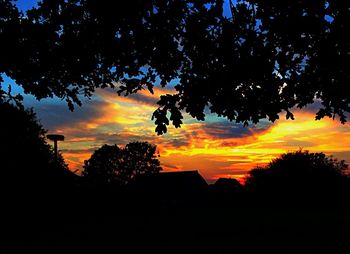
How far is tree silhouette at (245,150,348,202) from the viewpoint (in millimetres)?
56656

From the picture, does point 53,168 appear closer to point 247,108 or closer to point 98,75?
point 98,75

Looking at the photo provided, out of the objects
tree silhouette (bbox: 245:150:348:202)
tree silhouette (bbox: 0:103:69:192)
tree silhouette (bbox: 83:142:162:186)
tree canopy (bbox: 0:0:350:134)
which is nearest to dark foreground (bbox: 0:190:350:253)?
tree silhouette (bbox: 0:103:69:192)

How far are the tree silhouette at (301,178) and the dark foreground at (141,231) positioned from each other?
26.1 m

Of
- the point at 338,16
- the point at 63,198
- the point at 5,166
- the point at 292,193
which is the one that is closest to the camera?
the point at 338,16

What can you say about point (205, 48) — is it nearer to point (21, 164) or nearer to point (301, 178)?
point (21, 164)

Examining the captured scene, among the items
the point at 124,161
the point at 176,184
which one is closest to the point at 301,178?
the point at 176,184

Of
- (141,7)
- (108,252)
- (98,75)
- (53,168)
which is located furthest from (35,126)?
(141,7)

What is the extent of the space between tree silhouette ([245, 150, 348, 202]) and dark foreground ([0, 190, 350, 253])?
85.8ft

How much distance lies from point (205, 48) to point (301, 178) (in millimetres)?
53718

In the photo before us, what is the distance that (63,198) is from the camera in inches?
1118

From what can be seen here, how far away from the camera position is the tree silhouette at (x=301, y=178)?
5666 centimetres

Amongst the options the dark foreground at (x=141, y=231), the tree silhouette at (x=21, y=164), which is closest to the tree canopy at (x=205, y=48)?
the dark foreground at (x=141, y=231)

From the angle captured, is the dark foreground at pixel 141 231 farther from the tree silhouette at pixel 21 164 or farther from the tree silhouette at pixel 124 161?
the tree silhouette at pixel 124 161

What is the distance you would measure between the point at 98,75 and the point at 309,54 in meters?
5.42
